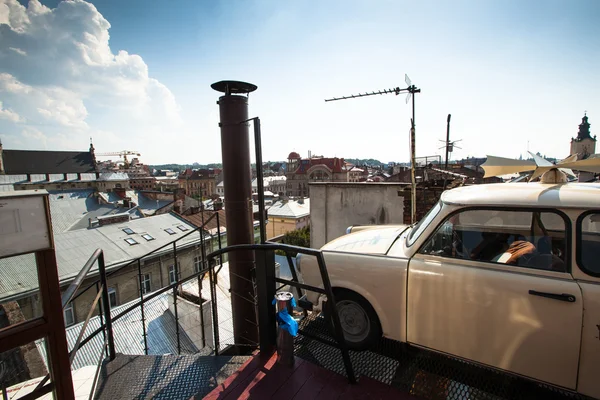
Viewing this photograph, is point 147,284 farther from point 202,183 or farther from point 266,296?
point 202,183

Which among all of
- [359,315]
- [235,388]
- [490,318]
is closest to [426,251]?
[490,318]

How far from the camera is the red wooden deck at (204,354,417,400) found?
8.02ft

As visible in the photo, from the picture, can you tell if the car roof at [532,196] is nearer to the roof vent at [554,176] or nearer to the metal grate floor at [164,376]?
the roof vent at [554,176]

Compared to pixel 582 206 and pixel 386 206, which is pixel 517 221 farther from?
pixel 386 206

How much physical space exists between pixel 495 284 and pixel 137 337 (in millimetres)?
10676

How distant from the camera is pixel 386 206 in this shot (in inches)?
376

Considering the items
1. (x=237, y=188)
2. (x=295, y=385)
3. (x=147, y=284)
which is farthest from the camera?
(x=147, y=284)

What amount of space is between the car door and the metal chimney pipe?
3.19 metres

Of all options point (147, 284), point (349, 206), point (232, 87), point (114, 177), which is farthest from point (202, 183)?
point (232, 87)

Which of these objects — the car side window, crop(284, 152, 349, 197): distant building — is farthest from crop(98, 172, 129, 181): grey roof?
the car side window

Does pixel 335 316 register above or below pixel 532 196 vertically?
below

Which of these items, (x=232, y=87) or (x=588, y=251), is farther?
(x=232, y=87)

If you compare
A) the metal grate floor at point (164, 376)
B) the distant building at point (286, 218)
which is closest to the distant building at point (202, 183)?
the distant building at point (286, 218)

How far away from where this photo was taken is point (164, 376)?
308 cm
